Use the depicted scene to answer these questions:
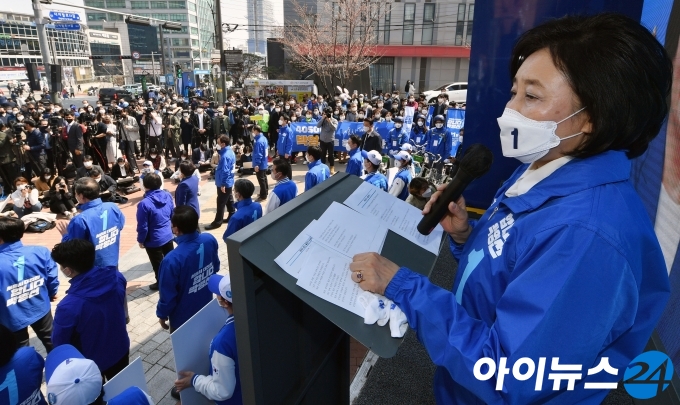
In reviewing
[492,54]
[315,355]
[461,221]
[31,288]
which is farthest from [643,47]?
[31,288]

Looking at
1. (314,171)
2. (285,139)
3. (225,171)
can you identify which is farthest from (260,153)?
(314,171)

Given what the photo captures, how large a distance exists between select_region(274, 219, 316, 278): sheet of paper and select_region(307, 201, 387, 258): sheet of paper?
39 mm

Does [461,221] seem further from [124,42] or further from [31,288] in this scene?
[124,42]

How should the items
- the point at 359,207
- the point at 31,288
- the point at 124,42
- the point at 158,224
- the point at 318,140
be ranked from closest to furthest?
the point at 359,207 → the point at 31,288 → the point at 158,224 → the point at 318,140 → the point at 124,42

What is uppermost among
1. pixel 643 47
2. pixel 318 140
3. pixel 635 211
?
pixel 643 47

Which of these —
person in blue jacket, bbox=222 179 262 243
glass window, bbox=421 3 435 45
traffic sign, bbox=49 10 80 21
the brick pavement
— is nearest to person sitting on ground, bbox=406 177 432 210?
the brick pavement

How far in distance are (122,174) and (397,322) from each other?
11.7 m

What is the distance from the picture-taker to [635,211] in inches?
40.4

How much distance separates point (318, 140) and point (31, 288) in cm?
1057

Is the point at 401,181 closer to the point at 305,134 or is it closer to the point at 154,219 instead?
the point at 154,219

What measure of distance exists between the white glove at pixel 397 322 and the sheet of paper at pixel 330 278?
0.09 metres

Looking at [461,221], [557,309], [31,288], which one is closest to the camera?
[557,309]

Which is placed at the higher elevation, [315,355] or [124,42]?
[124,42]

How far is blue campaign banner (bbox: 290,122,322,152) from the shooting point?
1371cm
